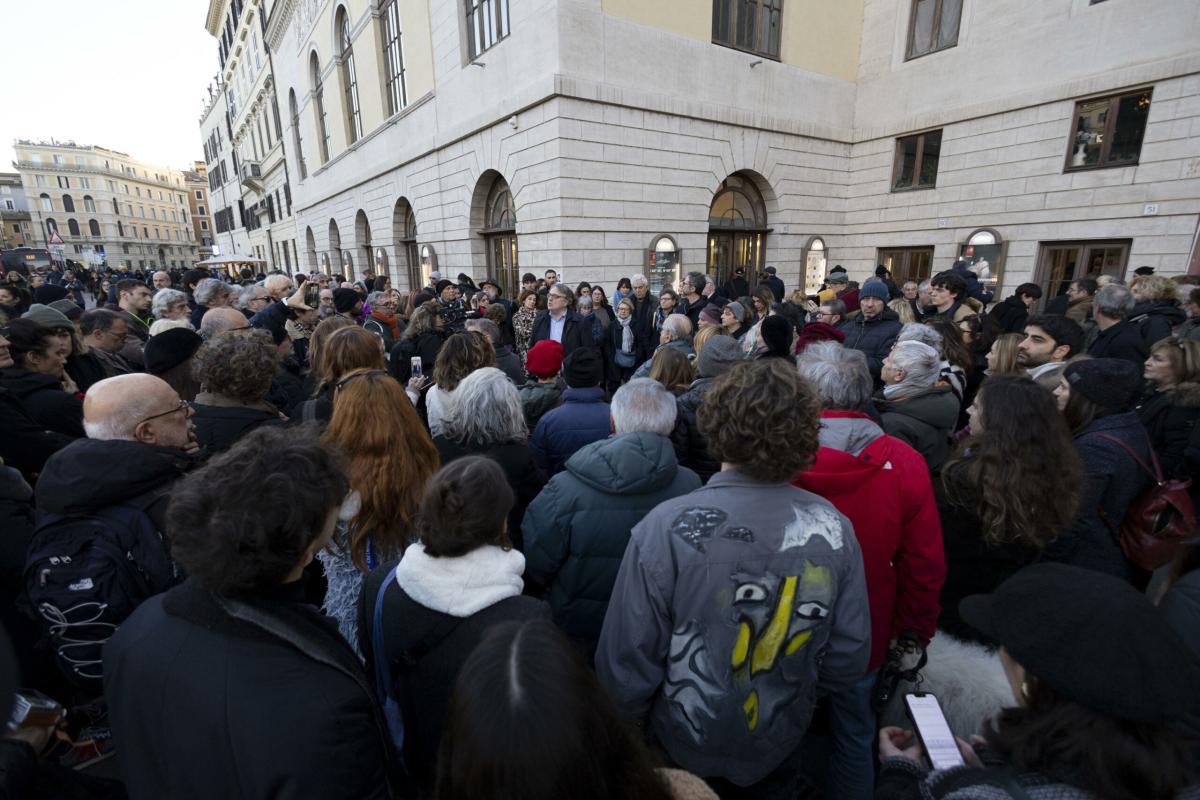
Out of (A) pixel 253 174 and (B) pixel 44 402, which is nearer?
(B) pixel 44 402

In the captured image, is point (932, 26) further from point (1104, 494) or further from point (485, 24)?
point (1104, 494)

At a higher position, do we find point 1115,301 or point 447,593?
point 1115,301

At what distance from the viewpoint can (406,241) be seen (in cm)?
1683

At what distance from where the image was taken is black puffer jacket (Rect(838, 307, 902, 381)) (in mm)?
5023

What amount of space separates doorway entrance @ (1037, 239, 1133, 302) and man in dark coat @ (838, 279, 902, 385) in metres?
9.09

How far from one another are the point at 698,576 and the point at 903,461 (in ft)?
3.34

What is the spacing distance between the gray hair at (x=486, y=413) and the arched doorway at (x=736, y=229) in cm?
1101

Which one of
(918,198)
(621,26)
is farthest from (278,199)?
(918,198)

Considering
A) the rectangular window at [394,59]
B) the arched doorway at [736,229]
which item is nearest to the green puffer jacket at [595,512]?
the arched doorway at [736,229]

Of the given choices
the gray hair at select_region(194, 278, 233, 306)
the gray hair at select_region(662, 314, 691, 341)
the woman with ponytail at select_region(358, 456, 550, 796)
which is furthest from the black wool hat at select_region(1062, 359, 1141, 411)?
the gray hair at select_region(194, 278, 233, 306)

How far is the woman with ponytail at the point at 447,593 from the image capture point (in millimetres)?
1354

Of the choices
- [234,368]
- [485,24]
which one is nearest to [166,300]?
[234,368]

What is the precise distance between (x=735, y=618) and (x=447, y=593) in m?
0.82

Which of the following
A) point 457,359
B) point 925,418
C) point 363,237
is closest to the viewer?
point 925,418
